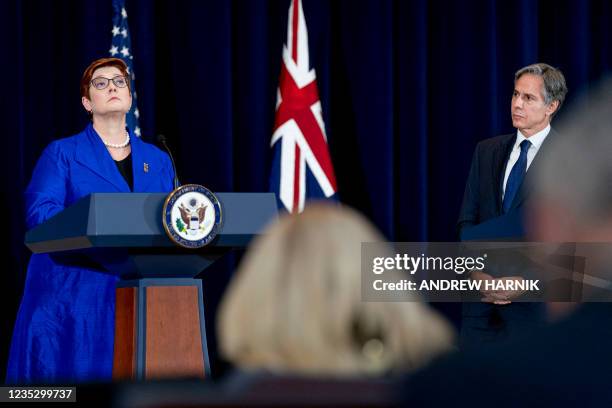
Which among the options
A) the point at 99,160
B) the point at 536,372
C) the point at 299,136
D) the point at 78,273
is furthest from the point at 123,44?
the point at 536,372

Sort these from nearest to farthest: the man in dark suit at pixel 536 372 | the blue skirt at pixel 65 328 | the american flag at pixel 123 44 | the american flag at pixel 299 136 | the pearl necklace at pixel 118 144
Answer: the man in dark suit at pixel 536 372
the blue skirt at pixel 65 328
the pearl necklace at pixel 118 144
the american flag at pixel 123 44
the american flag at pixel 299 136

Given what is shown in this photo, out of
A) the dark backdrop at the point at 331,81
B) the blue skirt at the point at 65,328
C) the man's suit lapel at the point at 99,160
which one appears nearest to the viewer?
the blue skirt at the point at 65,328

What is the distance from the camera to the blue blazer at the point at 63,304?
10.2ft

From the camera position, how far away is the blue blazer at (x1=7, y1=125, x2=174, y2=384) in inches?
122

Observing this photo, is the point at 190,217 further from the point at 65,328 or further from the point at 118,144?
the point at 118,144

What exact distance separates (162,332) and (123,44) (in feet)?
7.28

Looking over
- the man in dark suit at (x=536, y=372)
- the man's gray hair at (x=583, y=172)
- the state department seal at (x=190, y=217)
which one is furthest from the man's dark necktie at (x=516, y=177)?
the man in dark suit at (x=536, y=372)

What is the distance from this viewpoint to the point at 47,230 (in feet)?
9.67

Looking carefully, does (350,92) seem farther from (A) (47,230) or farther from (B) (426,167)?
(A) (47,230)

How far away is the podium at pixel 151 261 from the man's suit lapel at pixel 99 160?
39 centimetres

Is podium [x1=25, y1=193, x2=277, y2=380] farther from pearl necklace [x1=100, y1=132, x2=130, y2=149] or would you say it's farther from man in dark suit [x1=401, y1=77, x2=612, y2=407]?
man in dark suit [x1=401, y1=77, x2=612, y2=407]

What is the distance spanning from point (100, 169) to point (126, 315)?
0.64 metres

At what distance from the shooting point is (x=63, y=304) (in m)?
3.15

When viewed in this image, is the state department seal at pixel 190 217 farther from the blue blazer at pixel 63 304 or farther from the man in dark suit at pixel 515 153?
the man in dark suit at pixel 515 153
